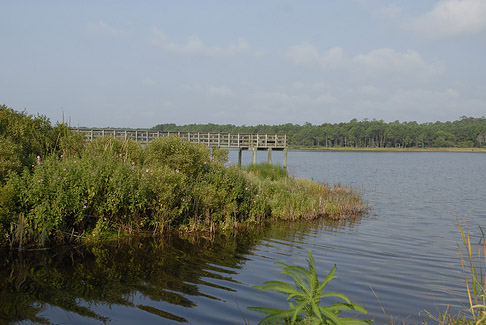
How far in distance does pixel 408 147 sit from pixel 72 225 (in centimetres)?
17118

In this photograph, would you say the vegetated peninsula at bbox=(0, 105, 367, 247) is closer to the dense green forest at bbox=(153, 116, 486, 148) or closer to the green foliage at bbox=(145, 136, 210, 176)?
the green foliage at bbox=(145, 136, 210, 176)

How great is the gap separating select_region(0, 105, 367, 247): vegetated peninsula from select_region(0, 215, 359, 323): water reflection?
2.34ft

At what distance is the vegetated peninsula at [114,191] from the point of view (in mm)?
9562

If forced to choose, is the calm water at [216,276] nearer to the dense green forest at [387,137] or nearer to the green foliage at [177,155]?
the green foliage at [177,155]

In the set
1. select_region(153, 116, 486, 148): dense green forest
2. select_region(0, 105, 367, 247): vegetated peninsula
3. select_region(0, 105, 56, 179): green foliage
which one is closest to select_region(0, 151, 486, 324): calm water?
select_region(0, 105, 367, 247): vegetated peninsula

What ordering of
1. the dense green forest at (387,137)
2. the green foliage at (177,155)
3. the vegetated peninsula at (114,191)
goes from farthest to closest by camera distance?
the dense green forest at (387,137) < the green foliage at (177,155) < the vegetated peninsula at (114,191)

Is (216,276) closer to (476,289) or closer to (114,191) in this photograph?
(114,191)

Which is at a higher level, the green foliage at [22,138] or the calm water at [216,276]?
the green foliage at [22,138]

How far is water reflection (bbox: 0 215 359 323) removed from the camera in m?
6.36

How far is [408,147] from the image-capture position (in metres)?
165

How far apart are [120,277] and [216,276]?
1947 mm

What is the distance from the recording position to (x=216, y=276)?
841 centimetres

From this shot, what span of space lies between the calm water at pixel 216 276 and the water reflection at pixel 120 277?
0.06 ft

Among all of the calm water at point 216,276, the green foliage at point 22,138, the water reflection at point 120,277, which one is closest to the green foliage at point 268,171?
the calm water at point 216,276
